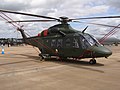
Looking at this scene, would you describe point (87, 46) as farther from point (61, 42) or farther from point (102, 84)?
point (102, 84)

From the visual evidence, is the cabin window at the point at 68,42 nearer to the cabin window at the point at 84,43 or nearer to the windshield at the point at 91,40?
the cabin window at the point at 84,43

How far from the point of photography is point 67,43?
48.1 ft

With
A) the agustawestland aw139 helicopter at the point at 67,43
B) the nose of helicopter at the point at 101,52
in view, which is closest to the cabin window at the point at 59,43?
the agustawestland aw139 helicopter at the point at 67,43

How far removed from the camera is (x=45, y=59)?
1692 cm

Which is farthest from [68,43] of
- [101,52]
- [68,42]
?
[101,52]

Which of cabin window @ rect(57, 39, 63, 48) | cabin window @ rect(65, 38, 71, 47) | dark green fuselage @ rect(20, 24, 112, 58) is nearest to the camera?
dark green fuselage @ rect(20, 24, 112, 58)

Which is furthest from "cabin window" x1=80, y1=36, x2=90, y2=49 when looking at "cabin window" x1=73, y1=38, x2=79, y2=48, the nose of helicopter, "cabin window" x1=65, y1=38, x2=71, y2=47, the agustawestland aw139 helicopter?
"cabin window" x1=65, y1=38, x2=71, y2=47

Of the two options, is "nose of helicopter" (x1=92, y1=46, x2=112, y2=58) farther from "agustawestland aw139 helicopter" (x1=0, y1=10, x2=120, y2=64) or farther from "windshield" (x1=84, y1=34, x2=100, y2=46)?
"windshield" (x1=84, y1=34, x2=100, y2=46)

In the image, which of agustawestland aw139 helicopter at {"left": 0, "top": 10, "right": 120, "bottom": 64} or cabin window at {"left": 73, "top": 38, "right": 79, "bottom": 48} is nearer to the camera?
agustawestland aw139 helicopter at {"left": 0, "top": 10, "right": 120, "bottom": 64}

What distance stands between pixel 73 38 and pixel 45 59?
402cm

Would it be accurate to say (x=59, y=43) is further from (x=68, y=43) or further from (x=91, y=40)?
(x=91, y=40)

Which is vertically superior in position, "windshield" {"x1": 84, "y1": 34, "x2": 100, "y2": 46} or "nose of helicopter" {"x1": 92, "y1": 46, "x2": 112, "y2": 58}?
"windshield" {"x1": 84, "y1": 34, "x2": 100, "y2": 46}

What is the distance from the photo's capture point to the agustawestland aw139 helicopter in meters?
13.2

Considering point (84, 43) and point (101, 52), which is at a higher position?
point (84, 43)
